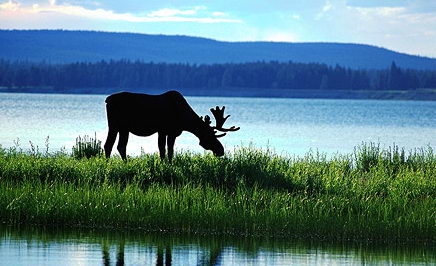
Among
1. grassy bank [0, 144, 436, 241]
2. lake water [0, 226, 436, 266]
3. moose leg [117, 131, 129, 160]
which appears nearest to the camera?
lake water [0, 226, 436, 266]

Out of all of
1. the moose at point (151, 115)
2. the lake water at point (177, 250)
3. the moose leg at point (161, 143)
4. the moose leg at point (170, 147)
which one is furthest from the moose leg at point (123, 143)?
the lake water at point (177, 250)

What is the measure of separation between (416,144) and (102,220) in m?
38.9

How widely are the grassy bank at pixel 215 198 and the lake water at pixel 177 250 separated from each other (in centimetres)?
51

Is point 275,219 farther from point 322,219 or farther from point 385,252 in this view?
point 385,252

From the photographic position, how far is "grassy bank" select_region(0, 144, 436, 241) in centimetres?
1755

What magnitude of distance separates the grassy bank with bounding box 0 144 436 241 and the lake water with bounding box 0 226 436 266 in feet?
1.67

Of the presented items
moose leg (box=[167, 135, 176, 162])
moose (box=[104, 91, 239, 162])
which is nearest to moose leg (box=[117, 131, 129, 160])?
moose (box=[104, 91, 239, 162])

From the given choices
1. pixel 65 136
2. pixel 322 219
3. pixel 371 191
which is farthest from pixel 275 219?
pixel 65 136

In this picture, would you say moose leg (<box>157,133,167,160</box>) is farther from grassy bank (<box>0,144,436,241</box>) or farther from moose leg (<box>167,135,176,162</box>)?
grassy bank (<box>0,144,436,241</box>)

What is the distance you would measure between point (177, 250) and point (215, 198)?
98.5 inches

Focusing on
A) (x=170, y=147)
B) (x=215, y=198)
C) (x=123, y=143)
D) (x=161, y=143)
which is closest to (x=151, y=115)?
(x=161, y=143)

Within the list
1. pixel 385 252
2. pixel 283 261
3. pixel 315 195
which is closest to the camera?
pixel 283 261

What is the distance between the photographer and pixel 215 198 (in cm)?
1817

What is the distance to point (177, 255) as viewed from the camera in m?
15.4
